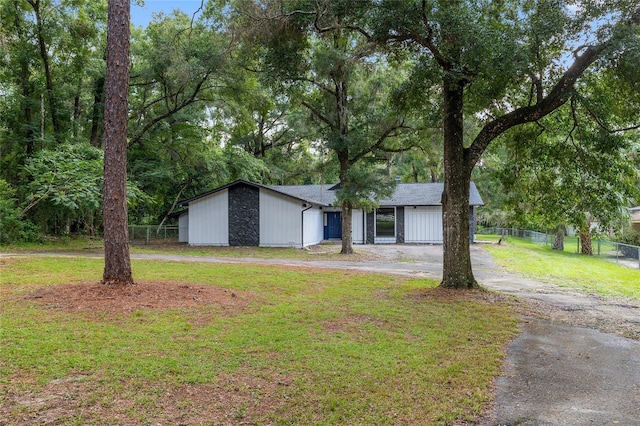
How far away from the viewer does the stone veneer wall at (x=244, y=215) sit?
66.5ft

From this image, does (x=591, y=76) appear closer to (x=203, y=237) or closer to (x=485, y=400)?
(x=485, y=400)

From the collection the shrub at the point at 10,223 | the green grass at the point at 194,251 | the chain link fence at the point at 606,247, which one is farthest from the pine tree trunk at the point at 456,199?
the shrub at the point at 10,223

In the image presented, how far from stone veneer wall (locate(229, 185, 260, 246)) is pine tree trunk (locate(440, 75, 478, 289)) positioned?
43.0ft

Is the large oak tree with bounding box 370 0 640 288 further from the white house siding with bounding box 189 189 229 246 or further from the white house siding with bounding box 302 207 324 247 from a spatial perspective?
the white house siding with bounding box 189 189 229 246

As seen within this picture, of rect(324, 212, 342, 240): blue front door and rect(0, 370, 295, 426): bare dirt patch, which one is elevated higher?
rect(324, 212, 342, 240): blue front door

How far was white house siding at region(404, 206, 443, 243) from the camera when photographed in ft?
77.6

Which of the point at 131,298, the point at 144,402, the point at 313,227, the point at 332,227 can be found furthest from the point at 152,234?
the point at 144,402

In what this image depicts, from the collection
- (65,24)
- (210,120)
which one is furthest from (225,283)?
(210,120)

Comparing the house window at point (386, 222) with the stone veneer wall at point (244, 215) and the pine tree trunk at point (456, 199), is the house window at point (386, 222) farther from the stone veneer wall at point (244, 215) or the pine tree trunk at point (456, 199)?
the pine tree trunk at point (456, 199)

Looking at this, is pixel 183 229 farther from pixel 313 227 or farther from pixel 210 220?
pixel 313 227

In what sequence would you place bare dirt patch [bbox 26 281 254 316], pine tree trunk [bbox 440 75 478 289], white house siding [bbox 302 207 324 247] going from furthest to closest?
white house siding [bbox 302 207 324 247] < pine tree trunk [bbox 440 75 478 289] < bare dirt patch [bbox 26 281 254 316]

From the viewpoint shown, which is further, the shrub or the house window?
the house window

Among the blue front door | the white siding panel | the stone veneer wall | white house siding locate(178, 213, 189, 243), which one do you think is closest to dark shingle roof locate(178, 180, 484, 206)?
the blue front door

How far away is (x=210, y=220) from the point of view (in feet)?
67.4
